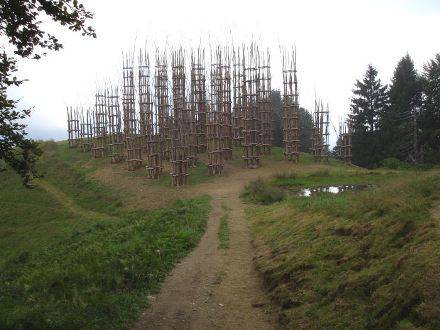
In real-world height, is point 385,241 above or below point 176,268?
above

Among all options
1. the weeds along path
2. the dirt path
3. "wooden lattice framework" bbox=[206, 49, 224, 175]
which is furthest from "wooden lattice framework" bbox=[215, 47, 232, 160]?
the dirt path

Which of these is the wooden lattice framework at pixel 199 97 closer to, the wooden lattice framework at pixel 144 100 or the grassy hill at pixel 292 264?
the wooden lattice framework at pixel 144 100

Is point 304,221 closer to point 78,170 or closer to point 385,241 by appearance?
point 385,241

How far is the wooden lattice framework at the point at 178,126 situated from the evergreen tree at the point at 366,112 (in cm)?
2079

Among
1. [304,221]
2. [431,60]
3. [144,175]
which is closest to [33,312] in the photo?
[304,221]

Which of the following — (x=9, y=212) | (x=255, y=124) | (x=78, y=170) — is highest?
(x=255, y=124)

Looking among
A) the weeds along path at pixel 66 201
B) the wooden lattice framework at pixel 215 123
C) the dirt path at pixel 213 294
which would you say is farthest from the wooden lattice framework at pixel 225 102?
the dirt path at pixel 213 294

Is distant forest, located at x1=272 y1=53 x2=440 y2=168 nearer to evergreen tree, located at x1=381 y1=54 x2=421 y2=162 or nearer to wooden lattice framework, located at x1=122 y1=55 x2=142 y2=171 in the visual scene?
evergreen tree, located at x1=381 y1=54 x2=421 y2=162

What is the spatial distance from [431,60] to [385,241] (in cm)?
4513

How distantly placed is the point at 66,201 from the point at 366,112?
1311 inches

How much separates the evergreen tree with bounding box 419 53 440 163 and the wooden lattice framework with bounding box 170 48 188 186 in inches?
835

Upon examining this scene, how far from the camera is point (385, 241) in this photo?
8828 mm

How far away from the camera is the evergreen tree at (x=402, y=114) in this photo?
A: 43344 millimetres

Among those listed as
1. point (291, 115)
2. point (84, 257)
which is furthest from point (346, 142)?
point (84, 257)
